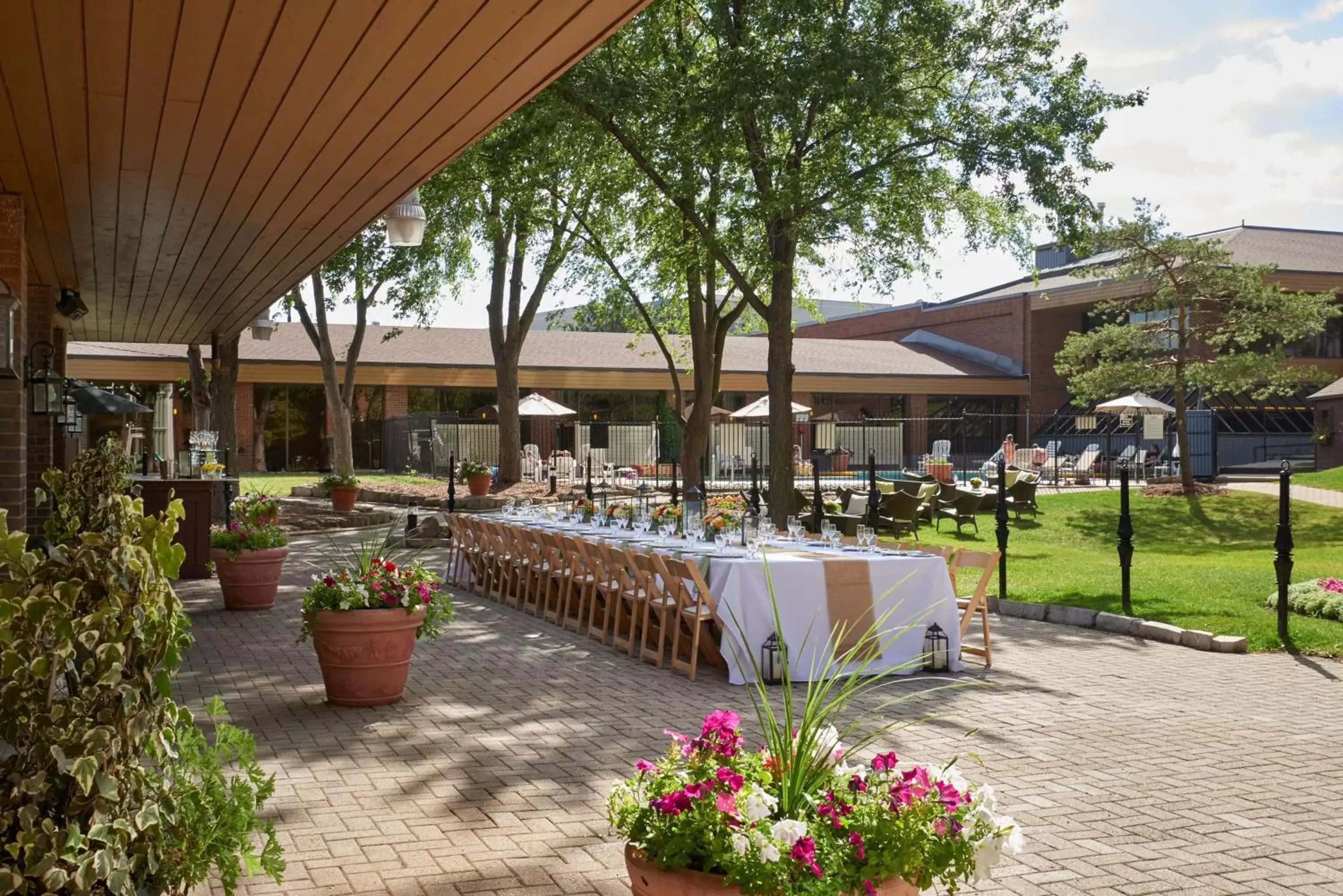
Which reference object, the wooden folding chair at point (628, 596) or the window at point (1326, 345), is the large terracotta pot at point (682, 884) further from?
the window at point (1326, 345)

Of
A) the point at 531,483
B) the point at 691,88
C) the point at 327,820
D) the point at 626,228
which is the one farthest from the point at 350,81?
the point at 531,483

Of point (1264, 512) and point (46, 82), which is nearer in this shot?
point (46, 82)

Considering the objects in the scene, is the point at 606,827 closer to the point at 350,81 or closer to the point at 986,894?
the point at 986,894

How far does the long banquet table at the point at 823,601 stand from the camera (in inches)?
347

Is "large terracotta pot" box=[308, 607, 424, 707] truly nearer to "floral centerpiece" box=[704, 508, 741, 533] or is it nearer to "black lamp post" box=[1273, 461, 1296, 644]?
"floral centerpiece" box=[704, 508, 741, 533]

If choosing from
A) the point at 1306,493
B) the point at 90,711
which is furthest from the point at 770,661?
the point at 1306,493

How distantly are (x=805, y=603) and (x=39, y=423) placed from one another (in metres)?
8.89

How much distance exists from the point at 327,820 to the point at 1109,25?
8.71 metres

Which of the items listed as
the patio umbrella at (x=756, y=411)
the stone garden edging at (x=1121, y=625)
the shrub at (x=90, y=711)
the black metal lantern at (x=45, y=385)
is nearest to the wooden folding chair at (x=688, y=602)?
the stone garden edging at (x=1121, y=625)

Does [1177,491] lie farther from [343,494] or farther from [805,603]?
[805,603]

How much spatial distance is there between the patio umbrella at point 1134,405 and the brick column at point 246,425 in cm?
2380

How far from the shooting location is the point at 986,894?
15.1ft

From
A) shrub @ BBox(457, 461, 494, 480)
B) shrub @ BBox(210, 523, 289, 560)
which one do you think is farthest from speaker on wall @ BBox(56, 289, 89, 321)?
shrub @ BBox(457, 461, 494, 480)

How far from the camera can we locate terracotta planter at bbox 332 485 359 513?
23.0m
